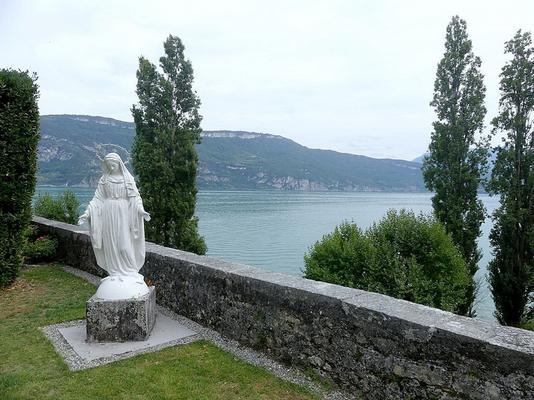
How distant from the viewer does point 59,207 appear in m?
17.3

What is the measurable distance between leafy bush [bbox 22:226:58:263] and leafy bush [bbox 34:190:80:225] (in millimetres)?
5277

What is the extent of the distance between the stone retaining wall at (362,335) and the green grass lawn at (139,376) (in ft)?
1.52

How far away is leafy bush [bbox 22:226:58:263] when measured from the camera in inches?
446

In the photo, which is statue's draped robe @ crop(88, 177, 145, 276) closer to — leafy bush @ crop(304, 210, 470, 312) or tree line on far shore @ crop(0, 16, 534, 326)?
tree line on far shore @ crop(0, 16, 534, 326)

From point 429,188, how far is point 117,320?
1475 cm

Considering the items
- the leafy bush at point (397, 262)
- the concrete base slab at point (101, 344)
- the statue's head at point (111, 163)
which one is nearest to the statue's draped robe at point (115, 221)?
the statue's head at point (111, 163)

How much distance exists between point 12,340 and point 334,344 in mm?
4757

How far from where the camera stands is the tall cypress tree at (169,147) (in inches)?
681

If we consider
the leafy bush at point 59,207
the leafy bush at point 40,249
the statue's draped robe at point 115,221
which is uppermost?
the statue's draped robe at point 115,221

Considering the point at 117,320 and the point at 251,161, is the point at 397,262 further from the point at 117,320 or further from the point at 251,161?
the point at 251,161

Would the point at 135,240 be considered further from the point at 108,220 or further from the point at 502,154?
the point at 502,154

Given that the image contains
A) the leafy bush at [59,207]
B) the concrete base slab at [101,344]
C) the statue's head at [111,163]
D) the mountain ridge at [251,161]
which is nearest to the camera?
the concrete base slab at [101,344]

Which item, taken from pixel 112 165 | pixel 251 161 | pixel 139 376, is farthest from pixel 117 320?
pixel 251 161

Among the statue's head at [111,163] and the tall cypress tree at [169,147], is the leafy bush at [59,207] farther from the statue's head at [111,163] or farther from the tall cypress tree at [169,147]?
the statue's head at [111,163]
